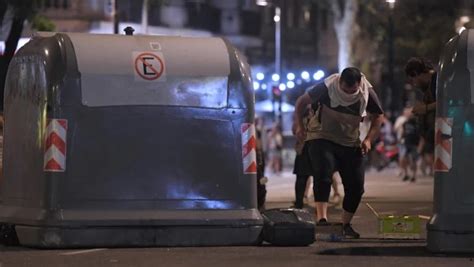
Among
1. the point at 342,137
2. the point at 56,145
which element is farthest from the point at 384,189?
the point at 56,145

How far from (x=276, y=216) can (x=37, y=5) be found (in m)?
12.9

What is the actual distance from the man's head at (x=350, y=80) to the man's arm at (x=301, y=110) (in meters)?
0.48

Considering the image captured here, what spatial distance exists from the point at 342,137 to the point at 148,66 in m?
2.09

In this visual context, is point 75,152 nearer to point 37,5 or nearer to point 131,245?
point 131,245

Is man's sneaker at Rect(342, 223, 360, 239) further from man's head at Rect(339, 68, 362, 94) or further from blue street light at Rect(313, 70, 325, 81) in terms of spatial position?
blue street light at Rect(313, 70, 325, 81)

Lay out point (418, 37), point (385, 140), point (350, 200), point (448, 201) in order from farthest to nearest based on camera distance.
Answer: point (418, 37), point (385, 140), point (350, 200), point (448, 201)

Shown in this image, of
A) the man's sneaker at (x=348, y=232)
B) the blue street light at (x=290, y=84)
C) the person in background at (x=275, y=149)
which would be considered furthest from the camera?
the blue street light at (x=290, y=84)

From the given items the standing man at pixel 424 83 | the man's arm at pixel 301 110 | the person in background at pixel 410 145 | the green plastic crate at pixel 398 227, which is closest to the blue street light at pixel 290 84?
the person in background at pixel 410 145

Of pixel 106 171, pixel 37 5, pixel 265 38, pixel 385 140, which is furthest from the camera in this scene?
pixel 265 38

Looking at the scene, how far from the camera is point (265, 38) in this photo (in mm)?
53312

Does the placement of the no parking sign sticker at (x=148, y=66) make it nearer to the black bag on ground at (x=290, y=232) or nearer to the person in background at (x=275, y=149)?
the black bag on ground at (x=290, y=232)

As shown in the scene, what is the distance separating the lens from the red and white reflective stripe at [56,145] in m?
9.85

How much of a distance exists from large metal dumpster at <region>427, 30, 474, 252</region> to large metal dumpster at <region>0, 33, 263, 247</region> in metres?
1.75

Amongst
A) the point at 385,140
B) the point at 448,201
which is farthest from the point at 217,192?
the point at 385,140
